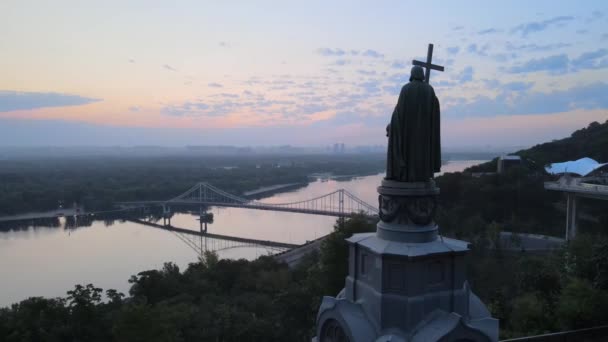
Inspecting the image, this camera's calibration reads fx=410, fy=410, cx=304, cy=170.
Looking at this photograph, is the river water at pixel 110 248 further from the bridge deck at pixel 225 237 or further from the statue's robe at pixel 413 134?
the statue's robe at pixel 413 134

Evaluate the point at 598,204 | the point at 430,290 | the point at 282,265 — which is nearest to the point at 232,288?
the point at 282,265

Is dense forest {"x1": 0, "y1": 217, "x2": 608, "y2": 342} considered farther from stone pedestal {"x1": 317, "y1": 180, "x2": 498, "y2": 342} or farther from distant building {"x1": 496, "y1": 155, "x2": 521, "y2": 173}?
distant building {"x1": 496, "y1": 155, "x2": 521, "y2": 173}

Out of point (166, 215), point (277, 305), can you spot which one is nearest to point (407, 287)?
point (277, 305)

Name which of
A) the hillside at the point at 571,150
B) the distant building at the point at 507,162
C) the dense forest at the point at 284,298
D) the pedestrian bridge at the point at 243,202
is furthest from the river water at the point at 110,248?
the hillside at the point at 571,150

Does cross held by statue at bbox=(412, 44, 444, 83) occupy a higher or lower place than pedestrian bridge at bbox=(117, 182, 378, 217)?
higher

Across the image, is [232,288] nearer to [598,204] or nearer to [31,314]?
[31,314]

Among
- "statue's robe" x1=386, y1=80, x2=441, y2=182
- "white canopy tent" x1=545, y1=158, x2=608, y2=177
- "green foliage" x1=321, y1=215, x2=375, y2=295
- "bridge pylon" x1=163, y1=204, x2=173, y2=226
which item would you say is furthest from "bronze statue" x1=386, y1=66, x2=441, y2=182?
"bridge pylon" x1=163, y1=204, x2=173, y2=226
